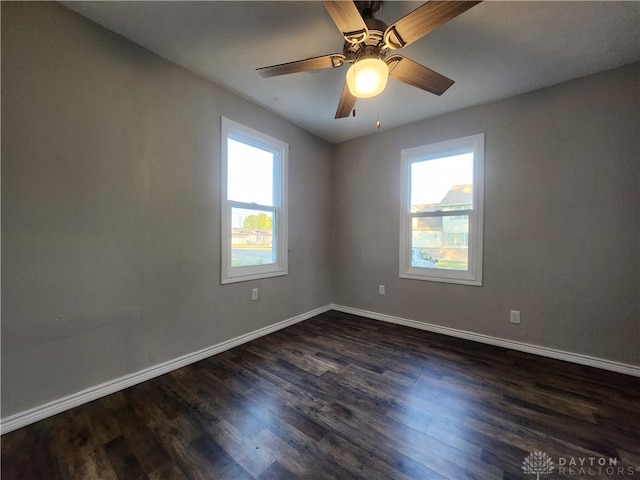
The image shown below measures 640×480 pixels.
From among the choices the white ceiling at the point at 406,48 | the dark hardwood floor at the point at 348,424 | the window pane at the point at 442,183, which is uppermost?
the white ceiling at the point at 406,48

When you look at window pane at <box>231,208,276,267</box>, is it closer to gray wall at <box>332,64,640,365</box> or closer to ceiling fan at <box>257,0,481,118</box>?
ceiling fan at <box>257,0,481,118</box>

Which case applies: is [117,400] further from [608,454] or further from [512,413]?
[608,454]

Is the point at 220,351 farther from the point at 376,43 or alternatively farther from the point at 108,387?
the point at 376,43

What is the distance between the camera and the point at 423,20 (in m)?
1.25

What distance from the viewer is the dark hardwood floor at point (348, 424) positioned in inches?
48.6

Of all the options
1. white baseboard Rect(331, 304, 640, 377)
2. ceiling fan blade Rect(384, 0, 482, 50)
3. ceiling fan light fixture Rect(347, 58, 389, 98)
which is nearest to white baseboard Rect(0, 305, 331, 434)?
white baseboard Rect(331, 304, 640, 377)

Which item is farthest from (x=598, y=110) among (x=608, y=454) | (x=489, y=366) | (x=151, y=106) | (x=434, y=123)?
(x=151, y=106)

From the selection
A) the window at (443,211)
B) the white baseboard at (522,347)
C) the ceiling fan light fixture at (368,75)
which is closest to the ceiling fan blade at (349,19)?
the ceiling fan light fixture at (368,75)

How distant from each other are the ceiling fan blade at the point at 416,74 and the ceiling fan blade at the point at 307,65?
1.03 feet

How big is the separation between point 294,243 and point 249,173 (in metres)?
1.04

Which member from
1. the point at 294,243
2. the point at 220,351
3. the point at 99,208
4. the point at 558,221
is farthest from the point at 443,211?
the point at 99,208

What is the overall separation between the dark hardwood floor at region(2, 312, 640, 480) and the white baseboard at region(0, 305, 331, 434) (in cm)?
5

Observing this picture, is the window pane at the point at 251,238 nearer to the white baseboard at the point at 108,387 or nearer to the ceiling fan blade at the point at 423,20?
the white baseboard at the point at 108,387

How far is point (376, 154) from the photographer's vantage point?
3.46 m
